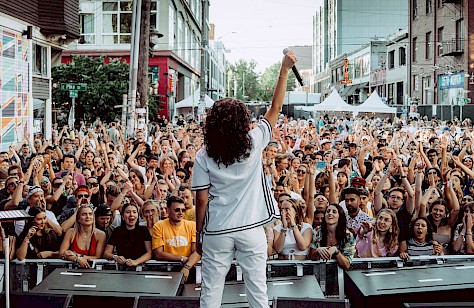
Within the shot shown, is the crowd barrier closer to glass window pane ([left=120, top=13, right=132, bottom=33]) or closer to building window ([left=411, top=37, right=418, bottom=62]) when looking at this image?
glass window pane ([left=120, top=13, right=132, bottom=33])

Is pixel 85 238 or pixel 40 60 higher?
pixel 40 60

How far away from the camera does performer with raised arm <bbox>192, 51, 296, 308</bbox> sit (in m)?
4.24

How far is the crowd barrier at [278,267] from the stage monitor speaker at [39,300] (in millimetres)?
1213

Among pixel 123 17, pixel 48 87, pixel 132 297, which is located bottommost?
pixel 132 297

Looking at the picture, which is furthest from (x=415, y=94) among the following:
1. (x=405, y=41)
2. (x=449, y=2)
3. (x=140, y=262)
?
(x=140, y=262)

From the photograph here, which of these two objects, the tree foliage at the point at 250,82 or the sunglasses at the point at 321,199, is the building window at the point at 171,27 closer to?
the sunglasses at the point at 321,199

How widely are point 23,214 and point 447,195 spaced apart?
6364 mm

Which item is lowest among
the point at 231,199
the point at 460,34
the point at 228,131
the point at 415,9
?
the point at 231,199

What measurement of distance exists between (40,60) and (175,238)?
65.7 ft

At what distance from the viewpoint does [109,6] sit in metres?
43.0

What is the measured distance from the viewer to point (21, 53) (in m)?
22.0

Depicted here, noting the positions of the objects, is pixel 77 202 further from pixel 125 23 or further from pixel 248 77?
pixel 248 77

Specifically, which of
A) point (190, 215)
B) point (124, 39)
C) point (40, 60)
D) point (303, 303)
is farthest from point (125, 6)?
point (303, 303)

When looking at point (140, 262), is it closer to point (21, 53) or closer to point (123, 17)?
point (21, 53)
